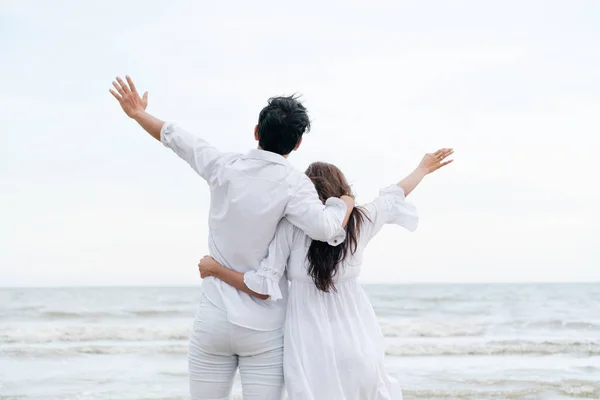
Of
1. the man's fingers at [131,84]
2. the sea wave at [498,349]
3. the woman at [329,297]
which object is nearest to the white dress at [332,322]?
the woman at [329,297]

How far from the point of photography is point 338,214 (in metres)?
2.45

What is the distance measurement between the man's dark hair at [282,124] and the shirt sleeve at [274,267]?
271mm

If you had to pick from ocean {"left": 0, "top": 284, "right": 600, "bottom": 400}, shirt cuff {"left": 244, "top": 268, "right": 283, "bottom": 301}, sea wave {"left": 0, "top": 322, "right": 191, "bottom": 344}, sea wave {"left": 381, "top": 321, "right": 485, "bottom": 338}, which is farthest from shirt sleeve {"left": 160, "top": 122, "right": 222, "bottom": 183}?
sea wave {"left": 381, "top": 321, "right": 485, "bottom": 338}

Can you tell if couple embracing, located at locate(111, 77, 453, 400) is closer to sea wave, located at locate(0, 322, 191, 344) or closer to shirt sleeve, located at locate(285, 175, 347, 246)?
shirt sleeve, located at locate(285, 175, 347, 246)

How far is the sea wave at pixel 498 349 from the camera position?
9.64m

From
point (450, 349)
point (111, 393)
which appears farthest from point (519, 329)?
point (111, 393)

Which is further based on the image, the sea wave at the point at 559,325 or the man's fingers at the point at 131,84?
the sea wave at the point at 559,325

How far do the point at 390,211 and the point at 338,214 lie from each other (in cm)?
33

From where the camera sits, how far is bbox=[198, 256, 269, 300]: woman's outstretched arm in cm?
241

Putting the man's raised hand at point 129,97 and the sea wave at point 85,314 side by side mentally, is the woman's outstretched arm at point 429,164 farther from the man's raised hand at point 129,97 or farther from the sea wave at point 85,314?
the sea wave at point 85,314

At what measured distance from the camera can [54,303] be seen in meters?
18.8

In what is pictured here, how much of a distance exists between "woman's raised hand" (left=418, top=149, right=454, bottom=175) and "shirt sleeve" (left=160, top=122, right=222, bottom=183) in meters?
0.90

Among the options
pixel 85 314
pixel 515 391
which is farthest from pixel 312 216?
pixel 85 314

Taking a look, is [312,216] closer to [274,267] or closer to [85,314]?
[274,267]
